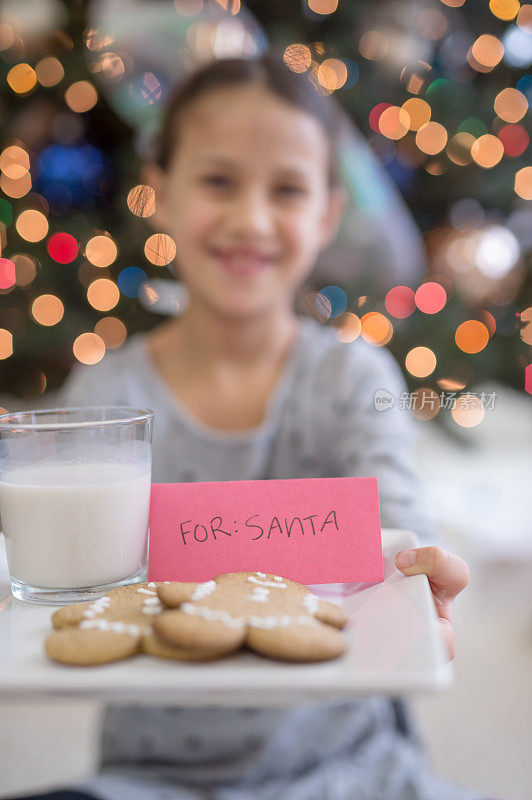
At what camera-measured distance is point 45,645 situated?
0.32 m

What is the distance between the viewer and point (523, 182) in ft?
4.58

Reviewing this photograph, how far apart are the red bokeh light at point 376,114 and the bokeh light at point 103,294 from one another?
61 cm

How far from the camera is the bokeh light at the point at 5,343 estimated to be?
137 cm

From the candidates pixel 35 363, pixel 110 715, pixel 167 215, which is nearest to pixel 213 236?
pixel 167 215

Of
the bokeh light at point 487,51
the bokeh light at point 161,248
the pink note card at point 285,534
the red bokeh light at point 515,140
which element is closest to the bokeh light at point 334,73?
the bokeh light at point 487,51

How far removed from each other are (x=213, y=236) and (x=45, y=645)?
0.47m

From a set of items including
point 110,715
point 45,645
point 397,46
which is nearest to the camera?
point 45,645

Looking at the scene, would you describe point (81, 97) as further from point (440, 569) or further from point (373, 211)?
point (440, 569)

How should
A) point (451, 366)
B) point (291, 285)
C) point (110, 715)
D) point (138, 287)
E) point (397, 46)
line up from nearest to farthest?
point (110, 715), point (291, 285), point (138, 287), point (397, 46), point (451, 366)

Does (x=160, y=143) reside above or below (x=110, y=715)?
above

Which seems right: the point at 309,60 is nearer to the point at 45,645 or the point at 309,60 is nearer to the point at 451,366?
the point at 451,366

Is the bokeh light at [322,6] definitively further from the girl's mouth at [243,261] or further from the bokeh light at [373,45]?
the girl's mouth at [243,261]

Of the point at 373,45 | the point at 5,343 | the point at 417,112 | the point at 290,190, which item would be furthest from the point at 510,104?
the point at 5,343

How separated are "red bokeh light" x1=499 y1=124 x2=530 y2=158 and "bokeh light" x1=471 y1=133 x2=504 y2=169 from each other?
0.01 metres
